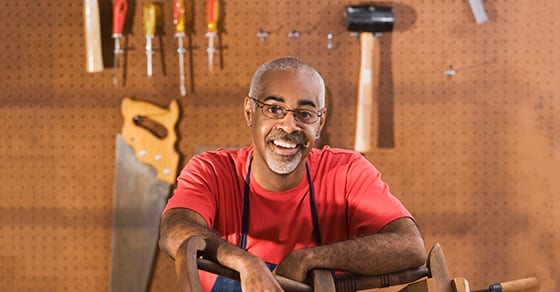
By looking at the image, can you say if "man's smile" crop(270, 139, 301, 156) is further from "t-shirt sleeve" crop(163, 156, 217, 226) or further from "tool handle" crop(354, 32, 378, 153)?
"tool handle" crop(354, 32, 378, 153)

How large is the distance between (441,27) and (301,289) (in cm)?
224

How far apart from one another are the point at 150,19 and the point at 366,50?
3.25 ft

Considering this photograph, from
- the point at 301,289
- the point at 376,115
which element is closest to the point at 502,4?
the point at 376,115

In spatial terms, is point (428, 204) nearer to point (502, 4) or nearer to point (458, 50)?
point (458, 50)

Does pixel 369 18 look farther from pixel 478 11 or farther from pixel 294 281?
pixel 294 281

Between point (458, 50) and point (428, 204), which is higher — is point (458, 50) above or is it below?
above

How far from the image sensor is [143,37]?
3359mm

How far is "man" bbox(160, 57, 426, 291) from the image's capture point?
171 centimetres

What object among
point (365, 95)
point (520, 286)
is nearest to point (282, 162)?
point (520, 286)

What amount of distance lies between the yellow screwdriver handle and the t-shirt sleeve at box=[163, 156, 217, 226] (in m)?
1.48

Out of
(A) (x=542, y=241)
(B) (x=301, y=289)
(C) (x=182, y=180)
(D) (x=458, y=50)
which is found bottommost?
(A) (x=542, y=241)

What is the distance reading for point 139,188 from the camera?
330 centimetres

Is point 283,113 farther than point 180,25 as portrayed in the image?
No

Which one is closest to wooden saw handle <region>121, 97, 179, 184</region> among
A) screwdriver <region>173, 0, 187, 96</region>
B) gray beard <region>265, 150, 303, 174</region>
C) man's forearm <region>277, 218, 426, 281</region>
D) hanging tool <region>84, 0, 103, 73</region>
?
screwdriver <region>173, 0, 187, 96</region>
